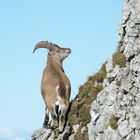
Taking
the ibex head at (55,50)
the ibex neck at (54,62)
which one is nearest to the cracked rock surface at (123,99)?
the ibex neck at (54,62)

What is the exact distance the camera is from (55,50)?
103 feet

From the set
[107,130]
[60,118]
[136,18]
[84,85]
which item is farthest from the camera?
[84,85]

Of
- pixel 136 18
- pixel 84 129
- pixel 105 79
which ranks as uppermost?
pixel 136 18

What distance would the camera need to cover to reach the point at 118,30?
28.4m

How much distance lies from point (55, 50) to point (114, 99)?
24.8 feet

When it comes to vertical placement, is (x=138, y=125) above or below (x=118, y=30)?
below

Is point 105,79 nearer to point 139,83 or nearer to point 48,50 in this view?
point 139,83

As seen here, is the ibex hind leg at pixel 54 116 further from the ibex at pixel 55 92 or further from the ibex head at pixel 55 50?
the ibex head at pixel 55 50

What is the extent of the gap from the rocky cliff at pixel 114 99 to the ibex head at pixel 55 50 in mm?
2364

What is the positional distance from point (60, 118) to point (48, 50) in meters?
4.94

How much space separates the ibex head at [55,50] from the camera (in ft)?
102

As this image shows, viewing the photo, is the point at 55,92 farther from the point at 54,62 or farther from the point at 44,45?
the point at 44,45

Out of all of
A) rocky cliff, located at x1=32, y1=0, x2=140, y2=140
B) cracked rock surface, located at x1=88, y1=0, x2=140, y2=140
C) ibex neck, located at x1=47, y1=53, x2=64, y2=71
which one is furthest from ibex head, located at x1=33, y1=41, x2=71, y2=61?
cracked rock surface, located at x1=88, y1=0, x2=140, y2=140

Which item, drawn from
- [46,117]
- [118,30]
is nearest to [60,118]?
[46,117]
